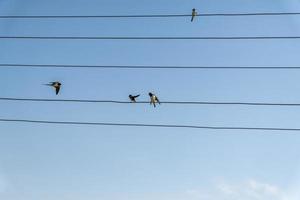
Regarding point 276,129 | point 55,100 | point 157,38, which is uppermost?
point 157,38

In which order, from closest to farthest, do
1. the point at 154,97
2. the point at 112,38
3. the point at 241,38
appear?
the point at 241,38
the point at 112,38
the point at 154,97

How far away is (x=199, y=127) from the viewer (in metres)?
27.3

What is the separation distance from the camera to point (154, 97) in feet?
113

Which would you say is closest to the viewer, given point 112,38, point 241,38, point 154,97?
point 241,38

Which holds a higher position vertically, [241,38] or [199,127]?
[241,38]

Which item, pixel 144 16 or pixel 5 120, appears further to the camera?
pixel 5 120

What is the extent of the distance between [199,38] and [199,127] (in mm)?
3781

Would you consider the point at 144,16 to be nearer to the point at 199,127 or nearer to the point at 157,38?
the point at 157,38

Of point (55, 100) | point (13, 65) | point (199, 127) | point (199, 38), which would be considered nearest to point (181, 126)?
point (199, 127)

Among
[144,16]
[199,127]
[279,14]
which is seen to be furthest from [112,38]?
[279,14]

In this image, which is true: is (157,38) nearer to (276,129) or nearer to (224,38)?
(224,38)

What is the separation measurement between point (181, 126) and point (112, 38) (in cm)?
479

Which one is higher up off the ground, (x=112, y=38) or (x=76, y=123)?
(x=112, y=38)

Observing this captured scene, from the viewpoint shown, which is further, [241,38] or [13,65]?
[13,65]
